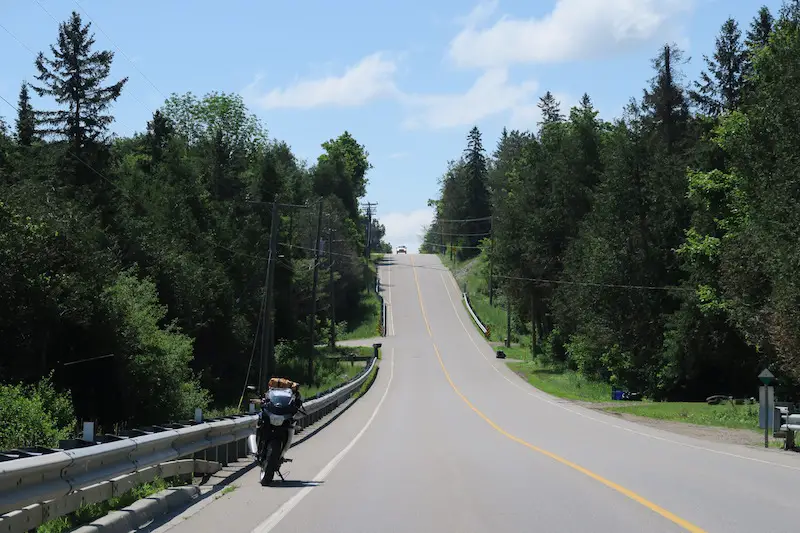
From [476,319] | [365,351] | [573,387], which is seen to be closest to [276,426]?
[573,387]

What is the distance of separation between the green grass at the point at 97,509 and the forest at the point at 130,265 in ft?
27.8

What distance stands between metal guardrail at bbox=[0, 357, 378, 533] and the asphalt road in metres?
0.74

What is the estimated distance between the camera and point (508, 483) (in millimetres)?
13414

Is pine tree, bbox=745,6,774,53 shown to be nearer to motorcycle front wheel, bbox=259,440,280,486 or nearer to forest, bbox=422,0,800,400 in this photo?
forest, bbox=422,0,800,400

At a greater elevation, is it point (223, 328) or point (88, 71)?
point (88, 71)

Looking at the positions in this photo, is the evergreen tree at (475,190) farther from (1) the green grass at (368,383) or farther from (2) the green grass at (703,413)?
(2) the green grass at (703,413)

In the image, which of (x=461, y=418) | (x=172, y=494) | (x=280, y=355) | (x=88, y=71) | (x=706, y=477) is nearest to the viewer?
(x=172, y=494)

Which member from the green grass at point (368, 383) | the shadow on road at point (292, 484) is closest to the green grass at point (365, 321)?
the green grass at point (368, 383)

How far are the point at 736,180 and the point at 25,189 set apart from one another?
110 ft

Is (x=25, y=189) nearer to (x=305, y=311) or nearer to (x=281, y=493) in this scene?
(x=281, y=493)

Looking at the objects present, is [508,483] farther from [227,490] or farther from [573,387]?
[573,387]

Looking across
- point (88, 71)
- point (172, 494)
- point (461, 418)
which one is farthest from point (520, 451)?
point (88, 71)

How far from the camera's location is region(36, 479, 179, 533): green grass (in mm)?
8359

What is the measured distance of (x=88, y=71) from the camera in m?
55.1
